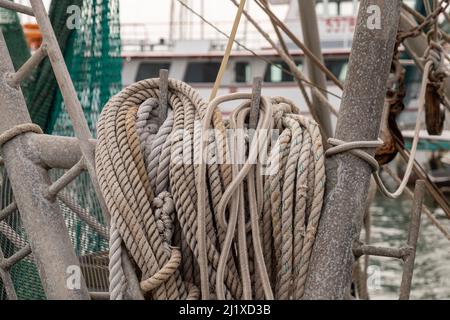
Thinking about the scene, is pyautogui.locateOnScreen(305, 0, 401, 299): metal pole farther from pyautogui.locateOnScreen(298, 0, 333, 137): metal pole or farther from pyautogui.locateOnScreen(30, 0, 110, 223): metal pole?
pyautogui.locateOnScreen(298, 0, 333, 137): metal pole

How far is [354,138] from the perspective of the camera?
1.74 meters

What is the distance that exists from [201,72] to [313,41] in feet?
54.1

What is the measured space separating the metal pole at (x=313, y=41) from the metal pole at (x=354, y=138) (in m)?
1.97

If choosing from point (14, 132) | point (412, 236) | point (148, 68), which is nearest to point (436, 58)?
point (412, 236)

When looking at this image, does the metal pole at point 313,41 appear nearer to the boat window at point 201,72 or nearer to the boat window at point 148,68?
the boat window at point 201,72

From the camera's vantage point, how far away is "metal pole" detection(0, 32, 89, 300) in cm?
188

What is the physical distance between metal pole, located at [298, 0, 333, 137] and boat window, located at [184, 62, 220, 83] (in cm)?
1609

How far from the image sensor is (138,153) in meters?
1.78

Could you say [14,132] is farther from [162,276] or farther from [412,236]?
[412,236]

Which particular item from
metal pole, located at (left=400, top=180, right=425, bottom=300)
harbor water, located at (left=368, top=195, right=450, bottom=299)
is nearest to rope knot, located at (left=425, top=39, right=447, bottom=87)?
metal pole, located at (left=400, top=180, right=425, bottom=300)

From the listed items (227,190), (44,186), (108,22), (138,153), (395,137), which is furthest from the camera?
(108,22)
